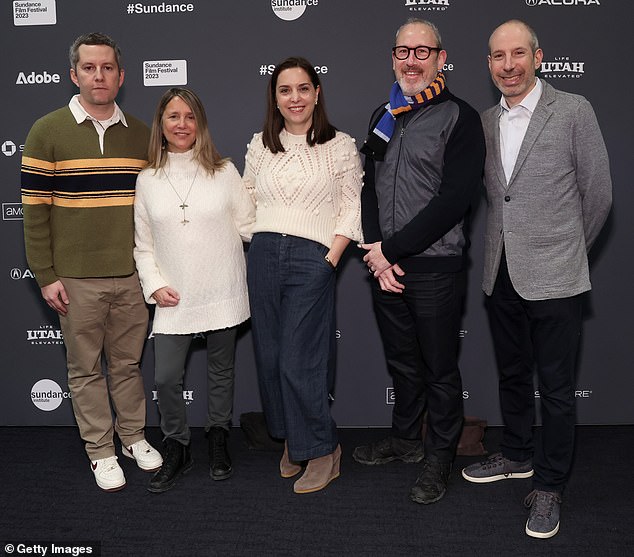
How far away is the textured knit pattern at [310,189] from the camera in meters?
2.55

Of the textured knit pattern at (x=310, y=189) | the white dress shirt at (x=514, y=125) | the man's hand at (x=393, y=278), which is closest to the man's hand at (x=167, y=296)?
the textured knit pattern at (x=310, y=189)

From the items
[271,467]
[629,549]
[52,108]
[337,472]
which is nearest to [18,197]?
[52,108]

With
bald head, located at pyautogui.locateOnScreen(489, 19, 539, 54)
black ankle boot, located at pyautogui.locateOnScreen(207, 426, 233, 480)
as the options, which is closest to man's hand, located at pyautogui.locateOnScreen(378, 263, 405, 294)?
bald head, located at pyautogui.locateOnScreen(489, 19, 539, 54)

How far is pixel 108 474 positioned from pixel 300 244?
4.15ft

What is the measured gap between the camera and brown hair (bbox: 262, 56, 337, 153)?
8.38ft

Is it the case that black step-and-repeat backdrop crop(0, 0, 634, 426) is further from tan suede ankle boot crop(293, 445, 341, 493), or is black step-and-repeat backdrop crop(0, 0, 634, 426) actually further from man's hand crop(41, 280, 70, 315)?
man's hand crop(41, 280, 70, 315)

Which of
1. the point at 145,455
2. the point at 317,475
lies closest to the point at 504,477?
the point at 317,475

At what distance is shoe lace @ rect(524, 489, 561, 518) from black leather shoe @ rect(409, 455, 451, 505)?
347mm

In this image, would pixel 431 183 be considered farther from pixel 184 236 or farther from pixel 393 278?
pixel 184 236

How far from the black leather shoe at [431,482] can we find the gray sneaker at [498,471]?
16cm

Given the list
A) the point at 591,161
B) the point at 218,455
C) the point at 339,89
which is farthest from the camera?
the point at 339,89

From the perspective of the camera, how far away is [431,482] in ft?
8.53

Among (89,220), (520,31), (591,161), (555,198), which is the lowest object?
(89,220)

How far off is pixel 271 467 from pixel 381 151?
147 cm
